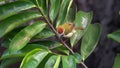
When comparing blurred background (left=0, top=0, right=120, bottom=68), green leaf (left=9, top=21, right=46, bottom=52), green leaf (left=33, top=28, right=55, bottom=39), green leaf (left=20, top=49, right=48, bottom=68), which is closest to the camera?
green leaf (left=20, top=49, right=48, bottom=68)

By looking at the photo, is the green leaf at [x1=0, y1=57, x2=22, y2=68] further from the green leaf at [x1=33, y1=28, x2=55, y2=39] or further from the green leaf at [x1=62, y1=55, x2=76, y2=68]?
the green leaf at [x1=62, y1=55, x2=76, y2=68]

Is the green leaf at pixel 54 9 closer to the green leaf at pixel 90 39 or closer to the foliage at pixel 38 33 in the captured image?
the foliage at pixel 38 33

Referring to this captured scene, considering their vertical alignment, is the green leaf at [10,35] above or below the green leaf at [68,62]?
above

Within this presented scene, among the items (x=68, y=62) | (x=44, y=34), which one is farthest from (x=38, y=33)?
(x=68, y=62)

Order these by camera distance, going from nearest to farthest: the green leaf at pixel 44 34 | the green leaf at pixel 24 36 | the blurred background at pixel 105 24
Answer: the green leaf at pixel 24 36 → the green leaf at pixel 44 34 → the blurred background at pixel 105 24

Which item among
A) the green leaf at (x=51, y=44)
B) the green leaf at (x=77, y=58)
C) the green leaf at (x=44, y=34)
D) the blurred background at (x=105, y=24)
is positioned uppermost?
the green leaf at (x=44, y=34)

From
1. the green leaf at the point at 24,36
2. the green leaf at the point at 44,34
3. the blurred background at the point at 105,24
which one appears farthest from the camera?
the blurred background at the point at 105,24

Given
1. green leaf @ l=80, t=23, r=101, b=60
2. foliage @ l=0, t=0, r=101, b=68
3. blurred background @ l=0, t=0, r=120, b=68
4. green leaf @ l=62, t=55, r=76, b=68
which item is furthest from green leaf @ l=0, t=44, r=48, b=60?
blurred background @ l=0, t=0, r=120, b=68

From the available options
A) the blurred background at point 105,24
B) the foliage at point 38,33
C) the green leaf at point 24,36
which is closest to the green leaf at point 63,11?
the foliage at point 38,33
